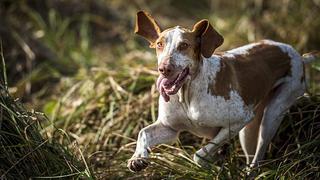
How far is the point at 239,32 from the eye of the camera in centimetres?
935

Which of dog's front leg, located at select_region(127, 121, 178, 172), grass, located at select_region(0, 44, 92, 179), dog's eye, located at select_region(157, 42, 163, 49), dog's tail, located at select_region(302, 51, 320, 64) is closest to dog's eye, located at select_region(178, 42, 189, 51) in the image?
dog's eye, located at select_region(157, 42, 163, 49)

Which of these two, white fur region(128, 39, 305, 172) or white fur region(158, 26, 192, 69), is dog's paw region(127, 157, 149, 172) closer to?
white fur region(128, 39, 305, 172)

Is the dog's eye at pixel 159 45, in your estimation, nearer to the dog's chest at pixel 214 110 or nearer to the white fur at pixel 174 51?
the white fur at pixel 174 51

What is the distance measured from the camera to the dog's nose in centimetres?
412

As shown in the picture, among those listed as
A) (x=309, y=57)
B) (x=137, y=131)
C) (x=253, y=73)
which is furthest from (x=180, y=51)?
(x=137, y=131)

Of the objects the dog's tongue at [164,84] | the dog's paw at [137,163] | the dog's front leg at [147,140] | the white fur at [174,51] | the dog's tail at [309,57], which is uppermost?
the white fur at [174,51]

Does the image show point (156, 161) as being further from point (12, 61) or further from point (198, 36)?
point (12, 61)

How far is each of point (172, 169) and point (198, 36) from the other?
1.01 m

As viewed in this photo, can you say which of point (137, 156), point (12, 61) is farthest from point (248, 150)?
point (12, 61)

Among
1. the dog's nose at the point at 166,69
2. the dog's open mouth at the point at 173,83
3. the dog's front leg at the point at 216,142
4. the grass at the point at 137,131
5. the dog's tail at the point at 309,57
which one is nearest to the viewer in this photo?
the dog's nose at the point at 166,69

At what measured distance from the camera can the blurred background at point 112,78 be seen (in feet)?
16.0

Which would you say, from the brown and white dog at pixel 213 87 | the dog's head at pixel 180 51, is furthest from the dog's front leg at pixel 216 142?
the dog's head at pixel 180 51

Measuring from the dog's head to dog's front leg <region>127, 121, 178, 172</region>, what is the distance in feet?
0.92

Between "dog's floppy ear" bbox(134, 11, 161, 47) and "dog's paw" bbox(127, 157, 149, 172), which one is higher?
"dog's floppy ear" bbox(134, 11, 161, 47)
